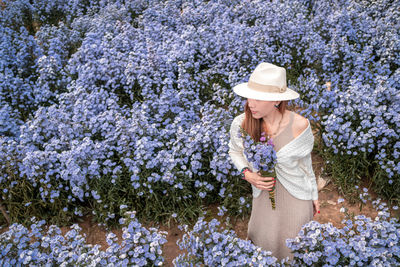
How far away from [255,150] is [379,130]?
8.17ft

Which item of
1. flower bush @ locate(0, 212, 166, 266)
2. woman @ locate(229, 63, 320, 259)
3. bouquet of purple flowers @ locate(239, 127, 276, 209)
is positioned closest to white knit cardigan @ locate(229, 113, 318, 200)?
woman @ locate(229, 63, 320, 259)

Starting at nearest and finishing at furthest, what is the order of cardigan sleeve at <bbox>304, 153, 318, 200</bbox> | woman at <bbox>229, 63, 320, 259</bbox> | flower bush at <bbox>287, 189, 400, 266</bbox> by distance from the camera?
woman at <bbox>229, 63, 320, 259</bbox> < flower bush at <bbox>287, 189, 400, 266</bbox> < cardigan sleeve at <bbox>304, 153, 318, 200</bbox>

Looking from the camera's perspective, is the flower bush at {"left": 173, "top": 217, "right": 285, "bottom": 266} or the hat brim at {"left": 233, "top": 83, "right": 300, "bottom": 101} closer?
the hat brim at {"left": 233, "top": 83, "right": 300, "bottom": 101}

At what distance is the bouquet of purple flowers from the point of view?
2252 millimetres

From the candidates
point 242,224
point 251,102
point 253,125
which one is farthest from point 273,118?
point 242,224

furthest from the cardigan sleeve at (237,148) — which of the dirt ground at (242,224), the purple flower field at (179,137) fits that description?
the dirt ground at (242,224)

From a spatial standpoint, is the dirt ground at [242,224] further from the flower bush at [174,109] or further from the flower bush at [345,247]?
the flower bush at [345,247]

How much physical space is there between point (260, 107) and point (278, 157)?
42 cm

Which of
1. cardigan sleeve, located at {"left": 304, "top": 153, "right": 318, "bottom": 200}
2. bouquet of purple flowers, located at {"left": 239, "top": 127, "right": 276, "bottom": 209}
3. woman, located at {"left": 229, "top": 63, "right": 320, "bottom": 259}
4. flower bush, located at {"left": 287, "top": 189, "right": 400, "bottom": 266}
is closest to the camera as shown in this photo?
bouquet of purple flowers, located at {"left": 239, "top": 127, "right": 276, "bottom": 209}

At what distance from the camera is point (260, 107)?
2387 mm

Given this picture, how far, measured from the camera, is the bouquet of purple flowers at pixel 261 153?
2252 millimetres

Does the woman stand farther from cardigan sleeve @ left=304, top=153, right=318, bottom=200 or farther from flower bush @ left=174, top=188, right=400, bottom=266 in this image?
flower bush @ left=174, top=188, right=400, bottom=266

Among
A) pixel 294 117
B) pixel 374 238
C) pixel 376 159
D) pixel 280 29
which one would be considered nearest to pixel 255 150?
pixel 294 117

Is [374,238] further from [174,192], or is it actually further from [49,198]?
[49,198]
